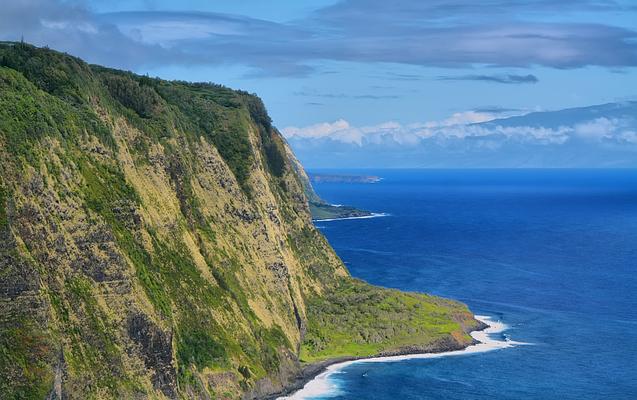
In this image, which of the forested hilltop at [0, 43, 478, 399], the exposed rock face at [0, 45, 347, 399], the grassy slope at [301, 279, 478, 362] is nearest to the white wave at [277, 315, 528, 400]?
the grassy slope at [301, 279, 478, 362]

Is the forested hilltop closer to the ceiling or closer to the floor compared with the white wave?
closer to the ceiling

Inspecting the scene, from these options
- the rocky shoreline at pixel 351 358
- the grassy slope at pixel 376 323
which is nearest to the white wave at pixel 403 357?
the rocky shoreline at pixel 351 358

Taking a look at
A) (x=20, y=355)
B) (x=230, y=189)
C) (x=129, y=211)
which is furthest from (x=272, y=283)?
(x=20, y=355)

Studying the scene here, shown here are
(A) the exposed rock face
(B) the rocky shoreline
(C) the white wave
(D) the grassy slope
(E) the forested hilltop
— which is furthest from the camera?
(D) the grassy slope

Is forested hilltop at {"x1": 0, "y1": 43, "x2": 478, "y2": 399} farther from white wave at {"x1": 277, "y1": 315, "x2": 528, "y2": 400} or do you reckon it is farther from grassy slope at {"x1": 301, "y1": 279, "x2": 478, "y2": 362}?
white wave at {"x1": 277, "y1": 315, "x2": 528, "y2": 400}

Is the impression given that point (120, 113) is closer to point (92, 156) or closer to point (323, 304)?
point (92, 156)

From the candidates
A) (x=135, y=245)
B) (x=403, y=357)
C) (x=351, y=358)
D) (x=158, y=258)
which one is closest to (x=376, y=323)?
(x=403, y=357)

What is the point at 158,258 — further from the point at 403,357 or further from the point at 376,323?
the point at 376,323
